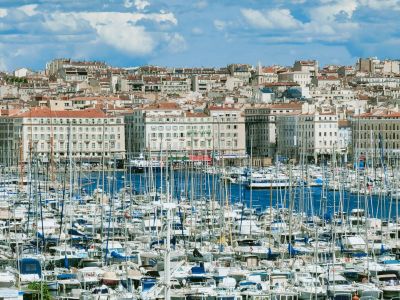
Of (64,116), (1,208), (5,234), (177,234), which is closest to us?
(5,234)

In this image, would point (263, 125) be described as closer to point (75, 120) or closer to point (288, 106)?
point (288, 106)

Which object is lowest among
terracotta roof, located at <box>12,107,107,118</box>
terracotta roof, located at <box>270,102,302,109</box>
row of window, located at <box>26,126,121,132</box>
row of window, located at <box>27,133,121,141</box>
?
row of window, located at <box>27,133,121,141</box>

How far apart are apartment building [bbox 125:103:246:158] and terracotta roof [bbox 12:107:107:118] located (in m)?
1.99

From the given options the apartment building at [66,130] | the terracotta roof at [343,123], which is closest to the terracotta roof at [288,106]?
the terracotta roof at [343,123]

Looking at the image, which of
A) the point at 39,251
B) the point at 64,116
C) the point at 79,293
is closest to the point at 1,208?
the point at 39,251

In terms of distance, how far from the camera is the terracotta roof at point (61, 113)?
216ft

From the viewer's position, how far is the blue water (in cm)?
2822

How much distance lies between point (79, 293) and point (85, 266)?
2976mm

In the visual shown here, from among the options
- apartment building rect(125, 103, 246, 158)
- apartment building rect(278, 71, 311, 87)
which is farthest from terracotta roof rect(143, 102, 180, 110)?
apartment building rect(278, 71, 311, 87)

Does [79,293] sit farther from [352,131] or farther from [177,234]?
[352,131]

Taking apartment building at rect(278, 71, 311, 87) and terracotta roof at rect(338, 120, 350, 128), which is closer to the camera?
terracotta roof at rect(338, 120, 350, 128)

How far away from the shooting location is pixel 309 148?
223 ft

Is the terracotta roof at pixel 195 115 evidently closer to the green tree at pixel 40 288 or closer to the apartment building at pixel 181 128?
the apartment building at pixel 181 128

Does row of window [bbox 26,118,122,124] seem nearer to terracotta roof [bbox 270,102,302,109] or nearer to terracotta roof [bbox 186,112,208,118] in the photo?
terracotta roof [bbox 186,112,208,118]
